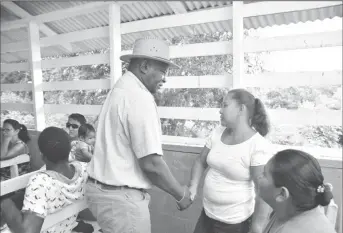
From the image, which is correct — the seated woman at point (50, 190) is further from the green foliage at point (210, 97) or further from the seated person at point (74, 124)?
the seated person at point (74, 124)

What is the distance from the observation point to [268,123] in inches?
80.7

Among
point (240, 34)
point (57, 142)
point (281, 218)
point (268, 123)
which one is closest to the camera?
point (281, 218)

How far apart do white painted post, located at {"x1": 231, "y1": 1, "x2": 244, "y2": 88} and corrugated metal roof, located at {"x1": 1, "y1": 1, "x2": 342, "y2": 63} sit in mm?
133

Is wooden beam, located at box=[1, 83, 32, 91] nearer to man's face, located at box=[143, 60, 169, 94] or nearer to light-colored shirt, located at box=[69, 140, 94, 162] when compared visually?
light-colored shirt, located at box=[69, 140, 94, 162]

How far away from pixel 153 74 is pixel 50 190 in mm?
912

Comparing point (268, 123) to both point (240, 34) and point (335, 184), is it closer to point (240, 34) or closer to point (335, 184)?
point (335, 184)

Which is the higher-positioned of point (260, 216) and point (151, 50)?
point (151, 50)

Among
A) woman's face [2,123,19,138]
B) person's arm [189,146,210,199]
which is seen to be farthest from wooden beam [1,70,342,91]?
woman's face [2,123,19,138]

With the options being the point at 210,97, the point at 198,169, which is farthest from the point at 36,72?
the point at 198,169

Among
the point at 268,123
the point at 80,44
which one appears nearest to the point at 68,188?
the point at 268,123

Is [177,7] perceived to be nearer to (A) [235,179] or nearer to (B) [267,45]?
(B) [267,45]

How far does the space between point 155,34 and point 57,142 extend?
1866mm

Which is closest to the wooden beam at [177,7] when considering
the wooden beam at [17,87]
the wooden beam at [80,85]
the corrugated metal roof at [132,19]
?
the corrugated metal roof at [132,19]

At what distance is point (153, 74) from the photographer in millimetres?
1771
